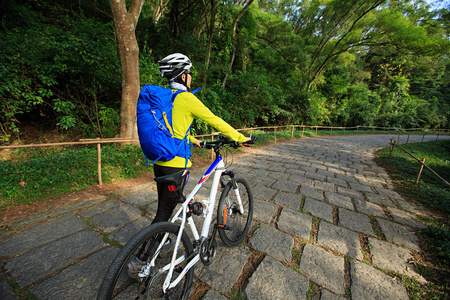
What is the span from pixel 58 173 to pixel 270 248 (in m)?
3.51

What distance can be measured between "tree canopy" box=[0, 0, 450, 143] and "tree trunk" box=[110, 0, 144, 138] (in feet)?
2.37

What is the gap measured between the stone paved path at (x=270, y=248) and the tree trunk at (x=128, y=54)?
1786 mm

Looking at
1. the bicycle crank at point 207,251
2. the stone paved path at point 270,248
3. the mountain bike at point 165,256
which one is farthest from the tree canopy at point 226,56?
the bicycle crank at point 207,251

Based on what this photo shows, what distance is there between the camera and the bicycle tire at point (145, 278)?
902mm

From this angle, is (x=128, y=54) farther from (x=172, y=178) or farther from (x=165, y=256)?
(x=165, y=256)

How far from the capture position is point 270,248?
74.4 inches

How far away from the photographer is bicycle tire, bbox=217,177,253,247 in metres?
1.77

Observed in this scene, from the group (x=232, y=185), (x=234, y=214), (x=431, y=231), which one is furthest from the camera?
(x=431, y=231)

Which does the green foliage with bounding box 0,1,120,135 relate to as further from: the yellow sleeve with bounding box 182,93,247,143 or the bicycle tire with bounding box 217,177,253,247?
the bicycle tire with bounding box 217,177,253,247

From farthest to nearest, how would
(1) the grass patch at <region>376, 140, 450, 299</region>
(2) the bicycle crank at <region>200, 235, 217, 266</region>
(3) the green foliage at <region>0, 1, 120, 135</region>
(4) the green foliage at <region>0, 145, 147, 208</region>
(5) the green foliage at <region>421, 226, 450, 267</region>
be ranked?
(3) the green foliage at <region>0, 1, 120, 135</region>
(4) the green foliage at <region>0, 145, 147, 208</region>
(5) the green foliage at <region>421, 226, 450, 267</region>
(1) the grass patch at <region>376, 140, 450, 299</region>
(2) the bicycle crank at <region>200, 235, 217, 266</region>

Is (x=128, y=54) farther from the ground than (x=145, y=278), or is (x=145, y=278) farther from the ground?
(x=128, y=54)

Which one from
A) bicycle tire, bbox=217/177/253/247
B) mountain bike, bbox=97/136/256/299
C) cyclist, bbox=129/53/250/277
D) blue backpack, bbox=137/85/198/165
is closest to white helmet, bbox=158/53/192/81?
cyclist, bbox=129/53/250/277

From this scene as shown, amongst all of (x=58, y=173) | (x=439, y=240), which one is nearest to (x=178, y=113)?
(x=58, y=173)

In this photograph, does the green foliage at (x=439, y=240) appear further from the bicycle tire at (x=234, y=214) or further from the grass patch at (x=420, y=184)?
the bicycle tire at (x=234, y=214)
